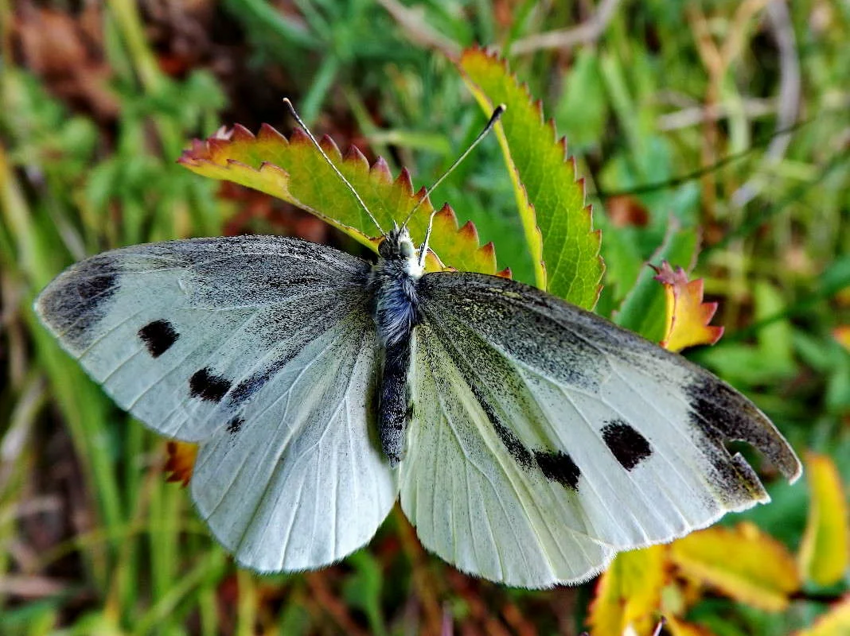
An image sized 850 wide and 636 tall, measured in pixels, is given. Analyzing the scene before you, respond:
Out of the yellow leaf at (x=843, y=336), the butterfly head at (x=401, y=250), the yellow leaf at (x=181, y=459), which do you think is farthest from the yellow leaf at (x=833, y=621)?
the yellow leaf at (x=181, y=459)

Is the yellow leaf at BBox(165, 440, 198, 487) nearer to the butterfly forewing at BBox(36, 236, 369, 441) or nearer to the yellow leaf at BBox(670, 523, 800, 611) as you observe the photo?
the butterfly forewing at BBox(36, 236, 369, 441)

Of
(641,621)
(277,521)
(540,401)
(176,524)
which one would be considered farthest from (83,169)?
(641,621)

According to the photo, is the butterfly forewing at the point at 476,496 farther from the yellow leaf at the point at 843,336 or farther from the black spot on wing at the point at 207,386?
the yellow leaf at the point at 843,336

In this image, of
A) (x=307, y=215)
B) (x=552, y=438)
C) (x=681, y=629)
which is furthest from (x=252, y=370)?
(x=307, y=215)

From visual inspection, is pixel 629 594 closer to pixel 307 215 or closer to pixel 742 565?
pixel 742 565

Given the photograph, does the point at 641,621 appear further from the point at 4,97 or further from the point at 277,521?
the point at 4,97

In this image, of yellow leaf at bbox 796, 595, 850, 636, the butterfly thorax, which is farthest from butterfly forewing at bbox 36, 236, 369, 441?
yellow leaf at bbox 796, 595, 850, 636
